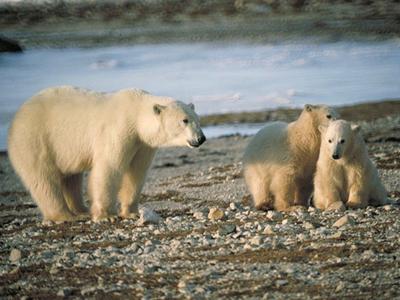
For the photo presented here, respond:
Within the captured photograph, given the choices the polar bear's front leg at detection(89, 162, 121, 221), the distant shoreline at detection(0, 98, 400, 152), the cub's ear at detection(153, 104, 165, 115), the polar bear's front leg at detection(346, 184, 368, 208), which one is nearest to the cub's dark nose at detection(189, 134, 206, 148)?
the cub's ear at detection(153, 104, 165, 115)

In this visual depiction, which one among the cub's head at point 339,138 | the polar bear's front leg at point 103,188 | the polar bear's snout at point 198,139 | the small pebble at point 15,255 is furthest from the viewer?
the polar bear's front leg at point 103,188

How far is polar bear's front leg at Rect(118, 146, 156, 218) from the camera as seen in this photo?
13.4 m

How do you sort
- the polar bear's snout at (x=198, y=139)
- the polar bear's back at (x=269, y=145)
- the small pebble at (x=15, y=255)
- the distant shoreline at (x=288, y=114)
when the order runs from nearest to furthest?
the small pebble at (x=15, y=255) < the polar bear's snout at (x=198, y=139) < the polar bear's back at (x=269, y=145) < the distant shoreline at (x=288, y=114)

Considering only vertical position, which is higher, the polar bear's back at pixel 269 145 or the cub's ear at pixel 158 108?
the cub's ear at pixel 158 108

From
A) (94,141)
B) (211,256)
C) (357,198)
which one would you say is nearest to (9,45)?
(94,141)

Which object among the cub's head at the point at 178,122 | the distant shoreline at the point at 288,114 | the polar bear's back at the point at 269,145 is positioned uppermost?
the cub's head at the point at 178,122

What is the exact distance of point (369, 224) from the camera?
1159 centimetres

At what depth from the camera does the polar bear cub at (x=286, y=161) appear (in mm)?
13492

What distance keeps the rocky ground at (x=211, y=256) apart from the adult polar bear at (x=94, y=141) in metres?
0.45

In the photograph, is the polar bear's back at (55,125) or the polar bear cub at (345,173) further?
the polar bear's back at (55,125)

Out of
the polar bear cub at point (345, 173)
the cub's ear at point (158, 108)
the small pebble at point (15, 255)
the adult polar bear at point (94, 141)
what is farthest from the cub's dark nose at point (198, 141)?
the small pebble at point (15, 255)

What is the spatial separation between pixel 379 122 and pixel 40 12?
27391 millimetres

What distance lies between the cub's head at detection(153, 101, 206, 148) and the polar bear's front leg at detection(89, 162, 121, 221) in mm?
746

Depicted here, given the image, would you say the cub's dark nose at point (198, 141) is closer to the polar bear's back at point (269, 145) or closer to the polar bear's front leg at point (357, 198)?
the polar bear's back at point (269, 145)
